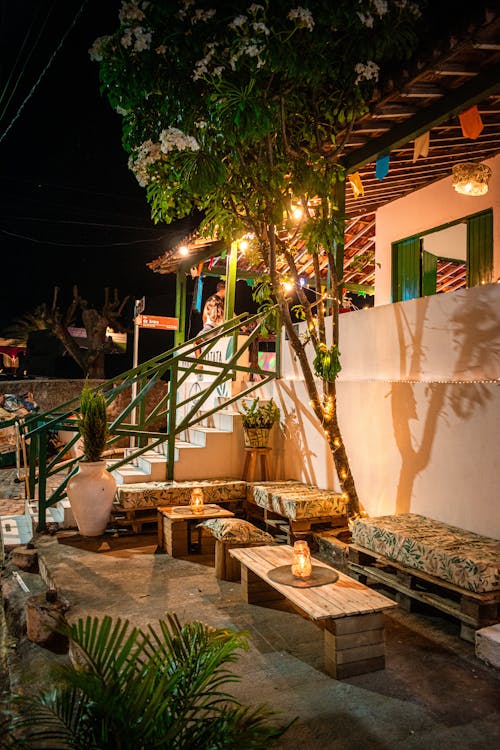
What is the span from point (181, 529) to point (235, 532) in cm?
103

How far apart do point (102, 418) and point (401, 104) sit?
A: 5.11 meters

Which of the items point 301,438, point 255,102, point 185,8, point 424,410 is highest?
point 185,8

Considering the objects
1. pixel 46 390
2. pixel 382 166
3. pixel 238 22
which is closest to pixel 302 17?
pixel 238 22

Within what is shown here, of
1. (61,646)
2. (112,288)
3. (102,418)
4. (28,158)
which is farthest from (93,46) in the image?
(112,288)

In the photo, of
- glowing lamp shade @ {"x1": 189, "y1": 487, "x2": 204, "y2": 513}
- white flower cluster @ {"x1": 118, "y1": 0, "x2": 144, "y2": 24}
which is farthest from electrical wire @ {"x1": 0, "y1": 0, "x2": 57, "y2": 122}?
glowing lamp shade @ {"x1": 189, "y1": 487, "x2": 204, "y2": 513}

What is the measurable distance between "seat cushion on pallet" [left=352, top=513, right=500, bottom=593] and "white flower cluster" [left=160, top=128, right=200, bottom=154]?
3.87 meters

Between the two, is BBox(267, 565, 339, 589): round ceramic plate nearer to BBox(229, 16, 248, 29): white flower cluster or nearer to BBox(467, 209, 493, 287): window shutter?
BBox(229, 16, 248, 29): white flower cluster

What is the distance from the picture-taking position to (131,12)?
4.56 metres

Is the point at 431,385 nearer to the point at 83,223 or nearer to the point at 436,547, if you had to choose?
the point at 436,547

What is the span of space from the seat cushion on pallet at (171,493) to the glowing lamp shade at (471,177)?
5.27 meters

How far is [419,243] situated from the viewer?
9.45 metres

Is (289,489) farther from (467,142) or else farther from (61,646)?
(467,142)

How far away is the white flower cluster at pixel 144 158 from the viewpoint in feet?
17.5

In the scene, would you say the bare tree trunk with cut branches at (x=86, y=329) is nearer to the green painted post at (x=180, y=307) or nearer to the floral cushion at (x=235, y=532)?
the green painted post at (x=180, y=307)
